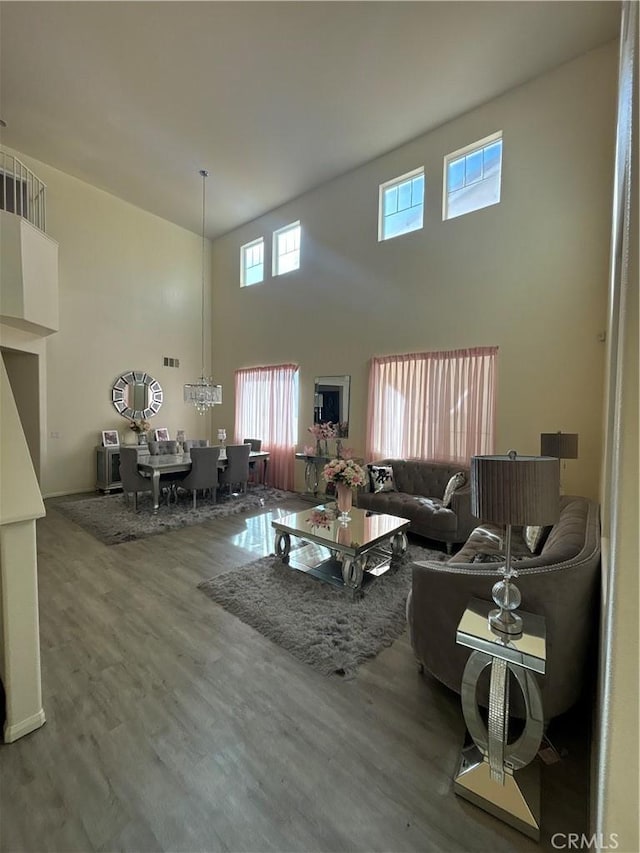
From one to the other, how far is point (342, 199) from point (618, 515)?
664 centimetres

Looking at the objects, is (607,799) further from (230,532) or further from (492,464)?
(230,532)

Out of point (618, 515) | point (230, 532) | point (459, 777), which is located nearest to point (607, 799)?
point (618, 515)

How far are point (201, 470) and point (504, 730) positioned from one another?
4.86 meters

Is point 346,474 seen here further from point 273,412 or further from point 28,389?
point 28,389

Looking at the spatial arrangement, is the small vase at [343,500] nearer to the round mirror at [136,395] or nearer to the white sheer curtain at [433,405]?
the white sheer curtain at [433,405]

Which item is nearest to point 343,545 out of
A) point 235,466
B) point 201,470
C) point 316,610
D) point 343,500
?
point 316,610

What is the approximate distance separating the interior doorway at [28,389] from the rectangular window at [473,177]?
22.2 feet

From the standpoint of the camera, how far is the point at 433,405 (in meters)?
5.03

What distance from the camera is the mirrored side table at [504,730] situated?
1374 millimetres

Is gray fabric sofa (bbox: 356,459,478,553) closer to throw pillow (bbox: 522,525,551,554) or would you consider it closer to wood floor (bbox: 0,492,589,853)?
throw pillow (bbox: 522,525,551,554)

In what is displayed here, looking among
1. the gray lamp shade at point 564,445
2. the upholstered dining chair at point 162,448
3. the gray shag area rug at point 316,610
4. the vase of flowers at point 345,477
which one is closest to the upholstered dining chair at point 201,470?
the upholstered dining chair at point 162,448

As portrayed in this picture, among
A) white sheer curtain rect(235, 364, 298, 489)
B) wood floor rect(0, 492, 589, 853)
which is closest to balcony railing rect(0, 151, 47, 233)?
white sheer curtain rect(235, 364, 298, 489)

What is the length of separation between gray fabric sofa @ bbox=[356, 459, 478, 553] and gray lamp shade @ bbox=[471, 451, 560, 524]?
276 cm

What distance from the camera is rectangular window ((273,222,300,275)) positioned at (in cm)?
704
